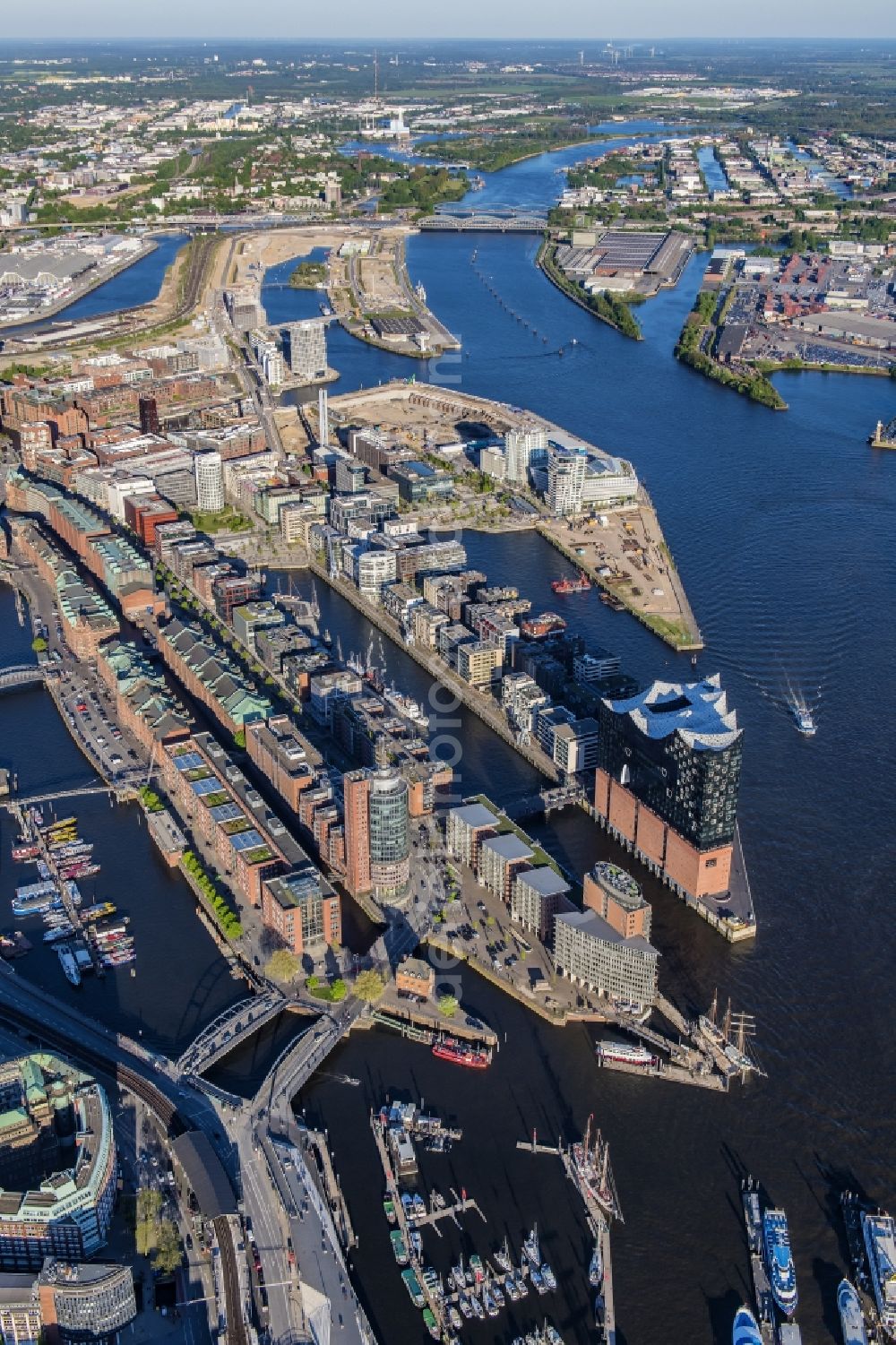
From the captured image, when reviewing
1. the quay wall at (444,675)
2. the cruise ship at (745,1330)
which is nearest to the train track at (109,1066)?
the cruise ship at (745,1330)

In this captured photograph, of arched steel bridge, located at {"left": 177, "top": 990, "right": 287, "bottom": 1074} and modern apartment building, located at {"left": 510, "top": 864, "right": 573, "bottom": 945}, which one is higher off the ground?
modern apartment building, located at {"left": 510, "top": 864, "right": 573, "bottom": 945}

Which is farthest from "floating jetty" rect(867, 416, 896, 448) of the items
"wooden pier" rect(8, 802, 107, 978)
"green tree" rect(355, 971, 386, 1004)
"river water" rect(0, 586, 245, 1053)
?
"green tree" rect(355, 971, 386, 1004)

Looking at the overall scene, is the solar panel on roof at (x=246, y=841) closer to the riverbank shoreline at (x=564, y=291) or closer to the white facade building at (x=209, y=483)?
the white facade building at (x=209, y=483)

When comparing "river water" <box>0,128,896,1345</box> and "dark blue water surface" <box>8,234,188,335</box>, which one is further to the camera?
"dark blue water surface" <box>8,234,188,335</box>

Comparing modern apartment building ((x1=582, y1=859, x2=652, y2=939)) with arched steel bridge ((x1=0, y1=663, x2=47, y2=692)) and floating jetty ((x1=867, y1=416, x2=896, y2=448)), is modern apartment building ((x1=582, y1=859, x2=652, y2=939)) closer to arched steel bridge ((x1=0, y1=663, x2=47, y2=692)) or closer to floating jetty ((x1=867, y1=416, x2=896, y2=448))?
arched steel bridge ((x1=0, y1=663, x2=47, y2=692))

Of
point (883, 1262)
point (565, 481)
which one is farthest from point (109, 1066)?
point (565, 481)

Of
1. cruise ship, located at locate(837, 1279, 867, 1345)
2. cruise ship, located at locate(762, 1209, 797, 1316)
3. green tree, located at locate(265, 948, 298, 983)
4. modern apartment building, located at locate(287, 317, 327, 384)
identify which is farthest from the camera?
modern apartment building, located at locate(287, 317, 327, 384)

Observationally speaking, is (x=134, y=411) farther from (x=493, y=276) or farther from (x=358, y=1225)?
(x=358, y=1225)
